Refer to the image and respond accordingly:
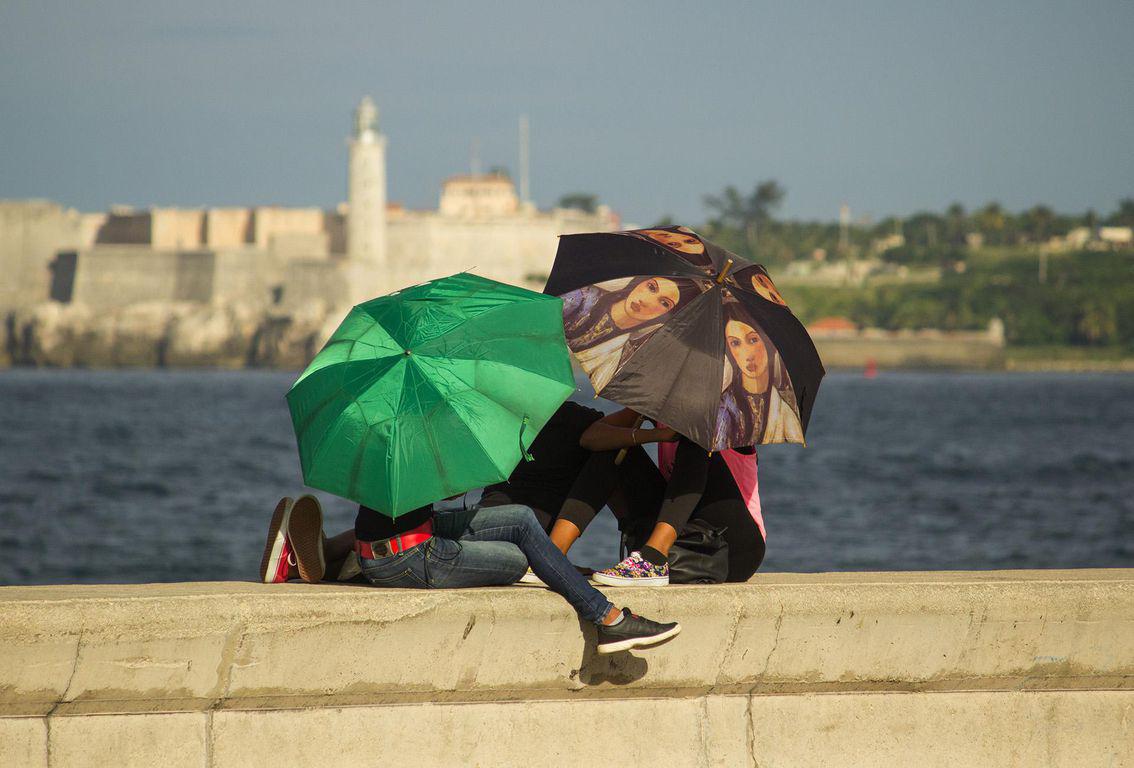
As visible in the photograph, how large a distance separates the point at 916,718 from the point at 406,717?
4.23 ft

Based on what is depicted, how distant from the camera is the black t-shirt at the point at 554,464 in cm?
433

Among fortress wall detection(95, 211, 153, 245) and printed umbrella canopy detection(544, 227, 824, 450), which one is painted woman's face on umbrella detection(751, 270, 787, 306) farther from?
fortress wall detection(95, 211, 153, 245)

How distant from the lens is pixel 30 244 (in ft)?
A: 268

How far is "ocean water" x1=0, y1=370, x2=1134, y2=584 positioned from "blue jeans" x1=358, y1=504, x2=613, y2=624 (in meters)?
12.2

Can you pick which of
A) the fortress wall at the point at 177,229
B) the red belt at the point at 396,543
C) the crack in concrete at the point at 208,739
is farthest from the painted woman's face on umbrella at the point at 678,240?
the fortress wall at the point at 177,229

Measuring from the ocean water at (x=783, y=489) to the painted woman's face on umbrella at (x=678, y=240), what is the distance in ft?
37.9

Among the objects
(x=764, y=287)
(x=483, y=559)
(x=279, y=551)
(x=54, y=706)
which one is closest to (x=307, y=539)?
(x=279, y=551)

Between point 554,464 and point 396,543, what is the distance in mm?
722

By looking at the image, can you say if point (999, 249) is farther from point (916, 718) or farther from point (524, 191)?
point (916, 718)

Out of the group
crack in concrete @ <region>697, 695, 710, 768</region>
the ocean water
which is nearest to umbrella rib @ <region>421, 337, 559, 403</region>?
crack in concrete @ <region>697, 695, 710, 768</region>

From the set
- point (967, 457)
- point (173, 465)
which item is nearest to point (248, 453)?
point (173, 465)

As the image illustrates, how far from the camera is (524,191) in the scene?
102 m

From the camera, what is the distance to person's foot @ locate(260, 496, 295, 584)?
390 cm

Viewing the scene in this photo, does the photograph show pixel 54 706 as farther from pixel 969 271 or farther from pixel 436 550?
pixel 969 271
